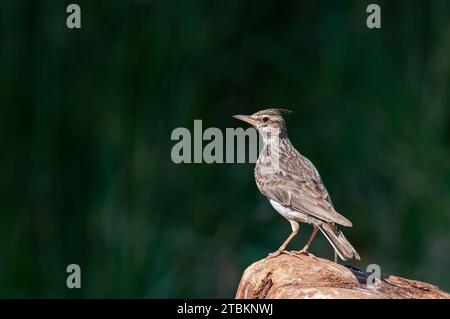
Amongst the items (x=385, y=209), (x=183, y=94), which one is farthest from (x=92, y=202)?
(x=385, y=209)

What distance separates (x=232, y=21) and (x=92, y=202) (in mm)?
1650

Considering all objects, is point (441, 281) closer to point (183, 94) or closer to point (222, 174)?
point (222, 174)

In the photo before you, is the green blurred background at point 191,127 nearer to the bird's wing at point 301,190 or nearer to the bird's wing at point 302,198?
the bird's wing at point 301,190

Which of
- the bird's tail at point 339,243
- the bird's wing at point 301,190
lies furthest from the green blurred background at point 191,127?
the bird's tail at point 339,243

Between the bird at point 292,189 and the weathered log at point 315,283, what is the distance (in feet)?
0.49

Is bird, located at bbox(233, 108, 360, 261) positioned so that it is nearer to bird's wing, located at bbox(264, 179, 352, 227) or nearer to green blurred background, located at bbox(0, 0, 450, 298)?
bird's wing, located at bbox(264, 179, 352, 227)

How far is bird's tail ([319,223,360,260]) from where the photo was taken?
13.0 feet

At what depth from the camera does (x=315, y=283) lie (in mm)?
3516

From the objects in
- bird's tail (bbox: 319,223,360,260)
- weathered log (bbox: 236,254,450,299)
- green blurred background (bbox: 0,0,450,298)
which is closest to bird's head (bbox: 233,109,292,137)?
bird's tail (bbox: 319,223,360,260)

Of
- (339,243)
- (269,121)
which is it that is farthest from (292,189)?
(269,121)

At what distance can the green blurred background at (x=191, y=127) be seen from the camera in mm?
6676

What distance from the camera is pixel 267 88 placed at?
7.13 m

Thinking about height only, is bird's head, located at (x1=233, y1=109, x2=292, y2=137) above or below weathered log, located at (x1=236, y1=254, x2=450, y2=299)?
above

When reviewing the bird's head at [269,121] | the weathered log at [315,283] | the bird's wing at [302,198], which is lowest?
the weathered log at [315,283]
